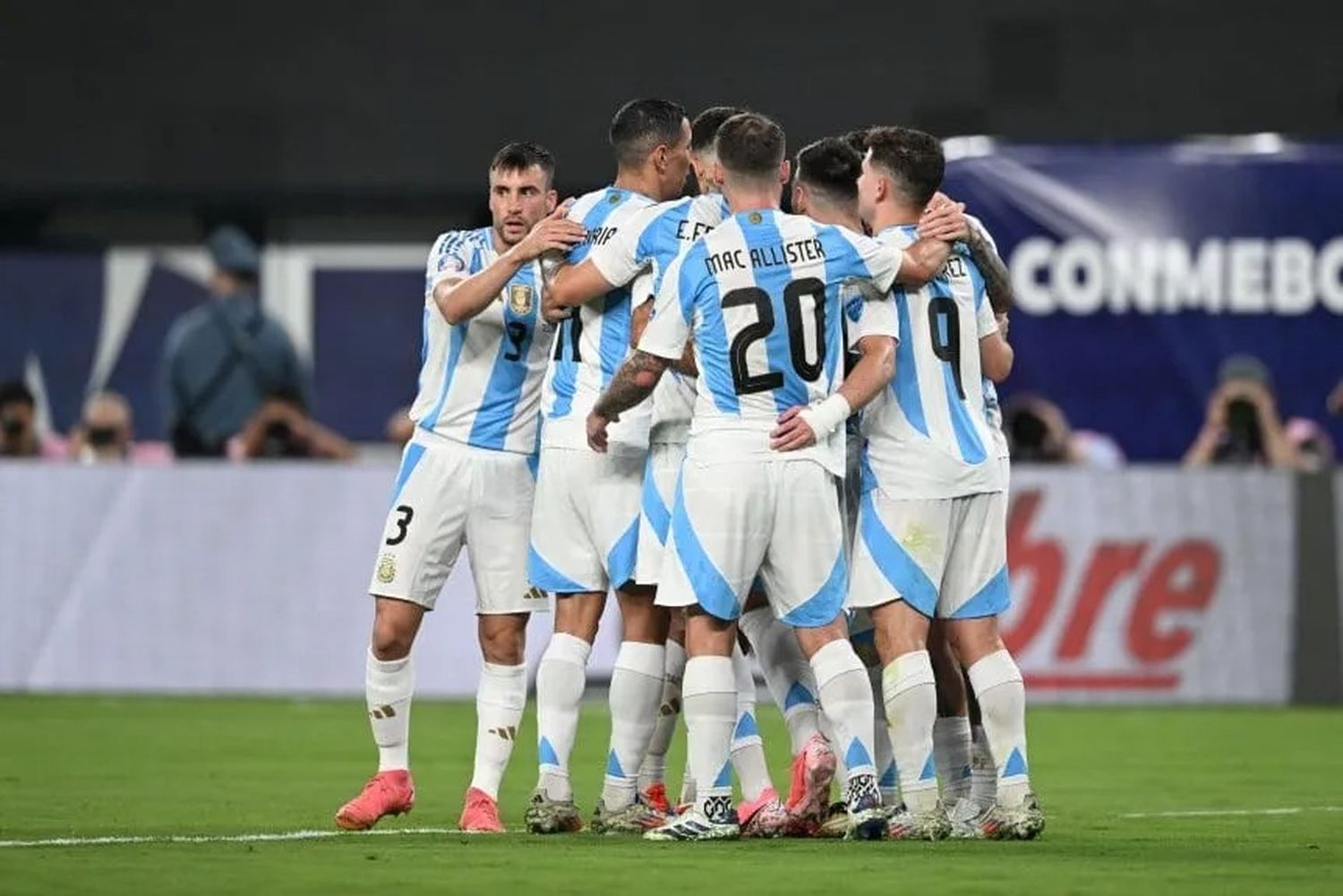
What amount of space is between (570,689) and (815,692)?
845 mm

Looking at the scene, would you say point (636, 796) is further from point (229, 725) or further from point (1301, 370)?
point (1301, 370)

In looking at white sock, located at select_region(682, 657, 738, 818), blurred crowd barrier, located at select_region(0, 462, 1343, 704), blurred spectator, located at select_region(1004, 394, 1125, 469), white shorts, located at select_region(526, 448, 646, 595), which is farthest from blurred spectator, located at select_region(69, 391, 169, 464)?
white sock, located at select_region(682, 657, 738, 818)

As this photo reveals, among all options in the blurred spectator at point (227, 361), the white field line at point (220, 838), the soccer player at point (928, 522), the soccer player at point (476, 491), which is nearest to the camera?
the white field line at point (220, 838)

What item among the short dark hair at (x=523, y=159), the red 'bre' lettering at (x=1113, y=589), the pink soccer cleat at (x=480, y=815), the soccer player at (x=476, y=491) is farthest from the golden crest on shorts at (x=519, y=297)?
the red 'bre' lettering at (x=1113, y=589)

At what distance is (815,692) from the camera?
33.3 feet

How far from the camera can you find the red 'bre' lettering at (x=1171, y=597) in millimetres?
16875

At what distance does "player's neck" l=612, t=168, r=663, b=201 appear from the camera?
10.2m

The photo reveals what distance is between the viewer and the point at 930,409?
991 centimetres

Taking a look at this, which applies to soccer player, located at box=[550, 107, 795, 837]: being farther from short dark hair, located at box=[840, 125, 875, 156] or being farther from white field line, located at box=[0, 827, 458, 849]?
white field line, located at box=[0, 827, 458, 849]

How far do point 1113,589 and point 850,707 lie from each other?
765 centimetres

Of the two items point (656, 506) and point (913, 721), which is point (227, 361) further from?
point (913, 721)

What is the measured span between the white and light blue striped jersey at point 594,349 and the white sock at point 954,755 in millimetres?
1452

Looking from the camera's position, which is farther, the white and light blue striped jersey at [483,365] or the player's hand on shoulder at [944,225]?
the white and light blue striped jersey at [483,365]

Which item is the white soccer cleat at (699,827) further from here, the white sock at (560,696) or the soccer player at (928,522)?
the white sock at (560,696)
